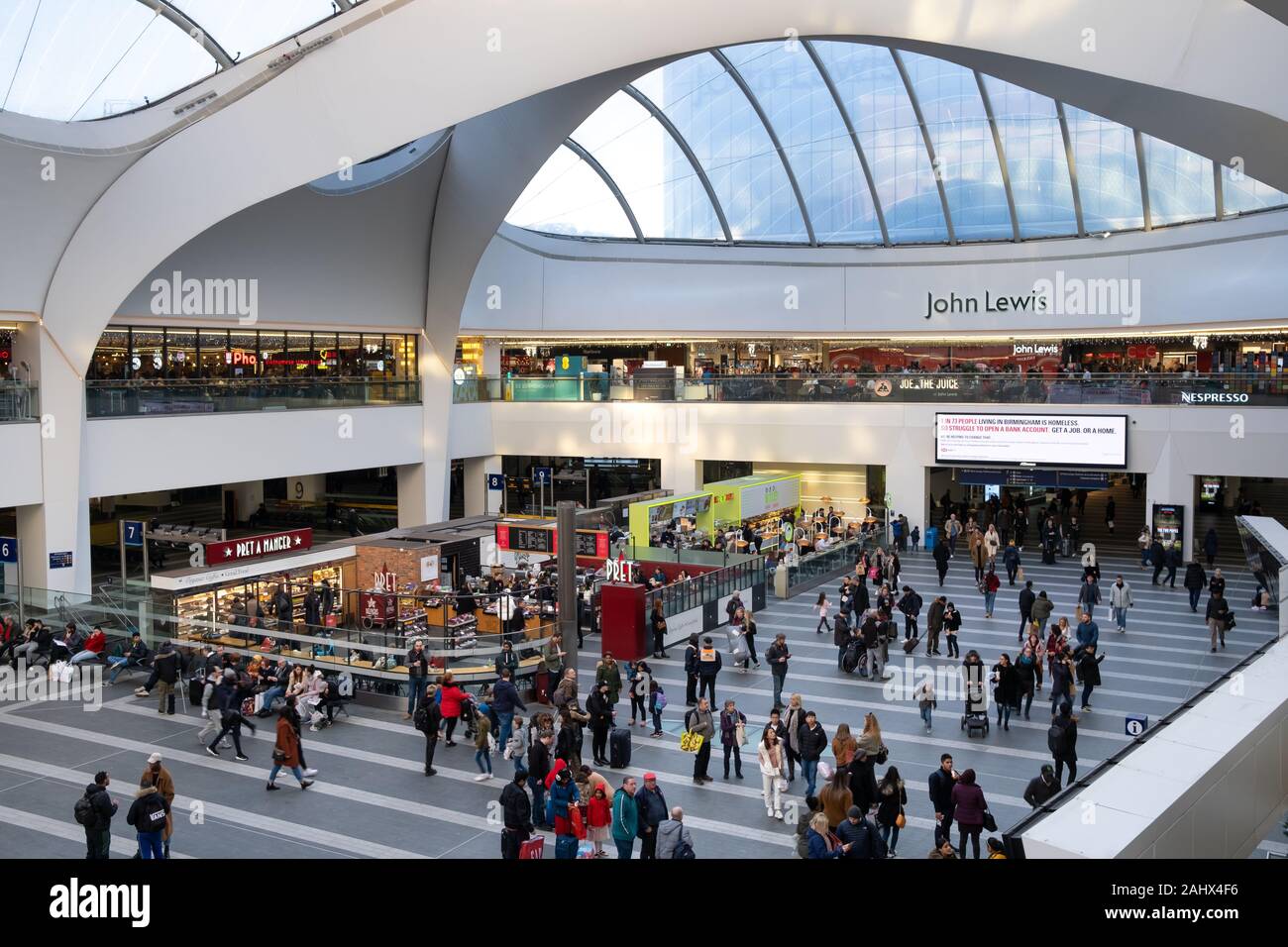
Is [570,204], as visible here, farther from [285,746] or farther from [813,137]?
[285,746]

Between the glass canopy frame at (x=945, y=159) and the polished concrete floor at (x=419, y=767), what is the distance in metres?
17.1

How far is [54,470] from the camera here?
22688 mm

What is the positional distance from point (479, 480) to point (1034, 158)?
20089mm

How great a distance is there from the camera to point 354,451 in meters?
30.6

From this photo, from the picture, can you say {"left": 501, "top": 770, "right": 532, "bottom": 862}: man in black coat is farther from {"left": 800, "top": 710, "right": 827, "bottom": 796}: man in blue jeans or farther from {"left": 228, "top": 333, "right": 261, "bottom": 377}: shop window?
{"left": 228, "top": 333, "right": 261, "bottom": 377}: shop window

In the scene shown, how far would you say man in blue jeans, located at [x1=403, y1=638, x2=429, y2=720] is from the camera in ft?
51.5

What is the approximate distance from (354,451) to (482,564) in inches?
322

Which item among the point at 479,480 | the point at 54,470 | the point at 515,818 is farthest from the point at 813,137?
the point at 515,818

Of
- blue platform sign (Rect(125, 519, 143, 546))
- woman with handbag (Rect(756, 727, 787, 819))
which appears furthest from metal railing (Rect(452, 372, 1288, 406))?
woman with handbag (Rect(756, 727, 787, 819))

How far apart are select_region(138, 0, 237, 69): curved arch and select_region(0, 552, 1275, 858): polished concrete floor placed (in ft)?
39.1

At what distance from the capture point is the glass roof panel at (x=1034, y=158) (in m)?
31.6
